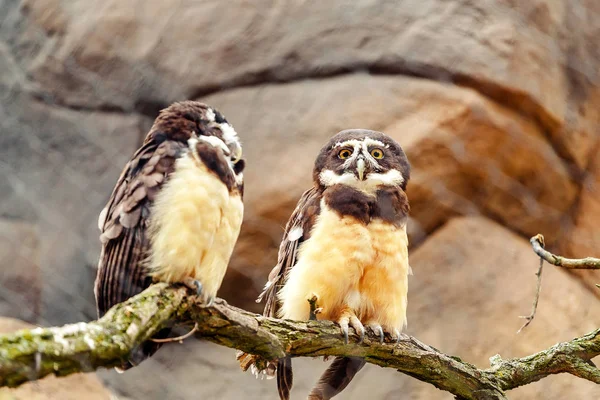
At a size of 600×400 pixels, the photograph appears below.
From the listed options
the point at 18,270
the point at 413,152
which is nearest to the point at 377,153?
the point at 413,152

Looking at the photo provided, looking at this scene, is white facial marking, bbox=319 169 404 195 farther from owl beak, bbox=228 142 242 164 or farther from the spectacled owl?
owl beak, bbox=228 142 242 164

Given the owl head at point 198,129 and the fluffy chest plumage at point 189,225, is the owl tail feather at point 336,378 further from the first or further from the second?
the owl head at point 198,129

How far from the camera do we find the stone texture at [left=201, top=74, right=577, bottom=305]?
3900 mm

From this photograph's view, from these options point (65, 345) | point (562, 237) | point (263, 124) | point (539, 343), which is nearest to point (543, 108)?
point (562, 237)

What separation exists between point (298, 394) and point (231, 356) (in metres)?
0.43

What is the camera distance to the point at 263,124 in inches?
158

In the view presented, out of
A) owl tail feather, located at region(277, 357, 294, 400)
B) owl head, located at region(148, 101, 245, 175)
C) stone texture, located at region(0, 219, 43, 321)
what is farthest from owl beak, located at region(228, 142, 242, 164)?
stone texture, located at region(0, 219, 43, 321)

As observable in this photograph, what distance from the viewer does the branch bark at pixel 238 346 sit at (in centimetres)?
132

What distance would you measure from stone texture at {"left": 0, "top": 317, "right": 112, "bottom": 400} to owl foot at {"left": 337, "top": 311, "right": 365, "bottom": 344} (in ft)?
5.40

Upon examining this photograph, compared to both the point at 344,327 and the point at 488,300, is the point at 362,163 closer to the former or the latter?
the point at 344,327

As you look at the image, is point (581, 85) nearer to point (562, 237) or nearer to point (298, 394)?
point (562, 237)

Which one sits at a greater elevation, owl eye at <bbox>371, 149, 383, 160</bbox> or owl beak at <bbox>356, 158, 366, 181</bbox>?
owl beak at <bbox>356, 158, 366, 181</bbox>

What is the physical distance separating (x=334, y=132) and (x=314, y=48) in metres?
0.51

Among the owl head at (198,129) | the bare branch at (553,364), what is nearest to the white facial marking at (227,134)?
the owl head at (198,129)
